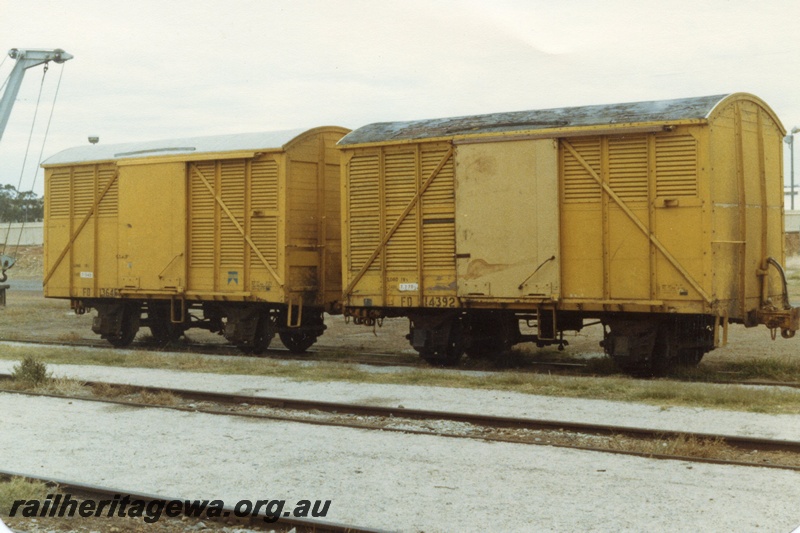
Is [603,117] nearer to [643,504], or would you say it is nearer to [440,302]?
[440,302]

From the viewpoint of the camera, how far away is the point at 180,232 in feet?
60.5

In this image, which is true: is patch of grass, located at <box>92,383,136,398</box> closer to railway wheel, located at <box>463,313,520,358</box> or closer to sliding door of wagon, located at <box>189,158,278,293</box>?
sliding door of wagon, located at <box>189,158,278,293</box>

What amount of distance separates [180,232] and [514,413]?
972 cm

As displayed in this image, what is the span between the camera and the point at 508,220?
48.6 feet

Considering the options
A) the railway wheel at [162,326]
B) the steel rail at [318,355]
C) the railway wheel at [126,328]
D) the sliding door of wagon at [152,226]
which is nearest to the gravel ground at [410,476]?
the steel rail at [318,355]

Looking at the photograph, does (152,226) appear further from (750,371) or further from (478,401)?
(750,371)

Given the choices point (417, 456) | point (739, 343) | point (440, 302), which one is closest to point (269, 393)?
point (440, 302)

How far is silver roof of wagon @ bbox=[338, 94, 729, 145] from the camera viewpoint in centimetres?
1352

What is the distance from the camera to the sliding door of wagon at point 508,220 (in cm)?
1442

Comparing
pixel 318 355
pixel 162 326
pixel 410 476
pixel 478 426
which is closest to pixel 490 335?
pixel 318 355

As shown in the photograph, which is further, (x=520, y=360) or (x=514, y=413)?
(x=520, y=360)

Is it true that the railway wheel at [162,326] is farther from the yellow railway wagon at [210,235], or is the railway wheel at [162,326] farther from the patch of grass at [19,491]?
the patch of grass at [19,491]
